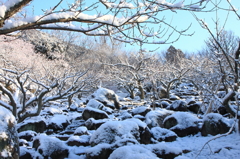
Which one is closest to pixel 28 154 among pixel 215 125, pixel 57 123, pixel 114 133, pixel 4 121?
pixel 114 133

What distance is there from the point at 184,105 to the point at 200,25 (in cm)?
1025

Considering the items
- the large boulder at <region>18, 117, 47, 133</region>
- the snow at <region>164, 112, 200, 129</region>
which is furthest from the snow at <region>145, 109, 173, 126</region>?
the large boulder at <region>18, 117, 47, 133</region>

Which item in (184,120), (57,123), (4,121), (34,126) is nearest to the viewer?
(4,121)

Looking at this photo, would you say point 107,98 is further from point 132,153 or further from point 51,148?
point 132,153

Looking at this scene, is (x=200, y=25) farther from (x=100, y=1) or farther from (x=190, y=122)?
(x=190, y=122)

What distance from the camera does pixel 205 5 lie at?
9.14 ft

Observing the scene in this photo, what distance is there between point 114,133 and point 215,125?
3.94 meters

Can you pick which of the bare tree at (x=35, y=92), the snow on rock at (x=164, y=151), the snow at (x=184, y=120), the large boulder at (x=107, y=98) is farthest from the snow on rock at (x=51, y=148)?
the large boulder at (x=107, y=98)

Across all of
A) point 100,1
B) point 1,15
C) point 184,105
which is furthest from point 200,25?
point 184,105

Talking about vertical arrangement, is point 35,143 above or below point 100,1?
below

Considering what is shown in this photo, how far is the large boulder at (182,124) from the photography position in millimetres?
7613

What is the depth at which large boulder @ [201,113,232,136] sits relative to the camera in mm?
6934

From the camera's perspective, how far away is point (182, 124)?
310 inches

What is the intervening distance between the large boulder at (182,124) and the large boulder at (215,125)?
A: 16.7 inches
